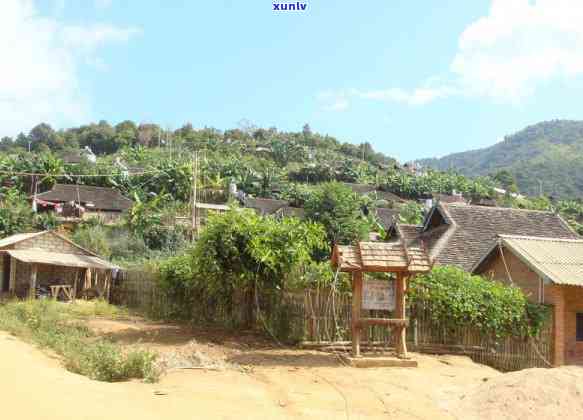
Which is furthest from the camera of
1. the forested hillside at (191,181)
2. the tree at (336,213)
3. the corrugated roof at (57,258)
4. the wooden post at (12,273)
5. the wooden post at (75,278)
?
the forested hillside at (191,181)

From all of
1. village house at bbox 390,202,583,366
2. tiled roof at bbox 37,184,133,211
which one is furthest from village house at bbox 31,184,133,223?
village house at bbox 390,202,583,366

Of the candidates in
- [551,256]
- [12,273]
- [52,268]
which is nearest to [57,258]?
[52,268]

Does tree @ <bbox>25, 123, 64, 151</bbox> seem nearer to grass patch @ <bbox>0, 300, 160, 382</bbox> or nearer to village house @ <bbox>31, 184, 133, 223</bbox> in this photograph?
village house @ <bbox>31, 184, 133, 223</bbox>

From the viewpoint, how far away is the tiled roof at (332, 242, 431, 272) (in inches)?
466

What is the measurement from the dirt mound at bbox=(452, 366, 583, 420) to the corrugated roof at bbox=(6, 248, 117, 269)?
17002mm

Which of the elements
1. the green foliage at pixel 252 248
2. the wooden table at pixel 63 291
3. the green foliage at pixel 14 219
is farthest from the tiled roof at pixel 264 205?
the green foliage at pixel 252 248

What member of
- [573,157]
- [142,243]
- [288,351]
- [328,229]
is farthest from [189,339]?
[573,157]

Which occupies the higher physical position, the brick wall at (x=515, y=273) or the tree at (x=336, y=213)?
the tree at (x=336, y=213)

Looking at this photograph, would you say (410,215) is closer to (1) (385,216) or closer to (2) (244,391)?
(1) (385,216)

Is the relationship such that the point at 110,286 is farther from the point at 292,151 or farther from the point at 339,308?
the point at 292,151

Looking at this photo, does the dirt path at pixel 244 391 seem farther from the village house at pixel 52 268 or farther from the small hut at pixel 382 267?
the village house at pixel 52 268

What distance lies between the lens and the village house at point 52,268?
900 inches

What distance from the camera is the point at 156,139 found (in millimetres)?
96625

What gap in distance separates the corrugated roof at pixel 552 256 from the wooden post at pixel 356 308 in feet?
17.0
